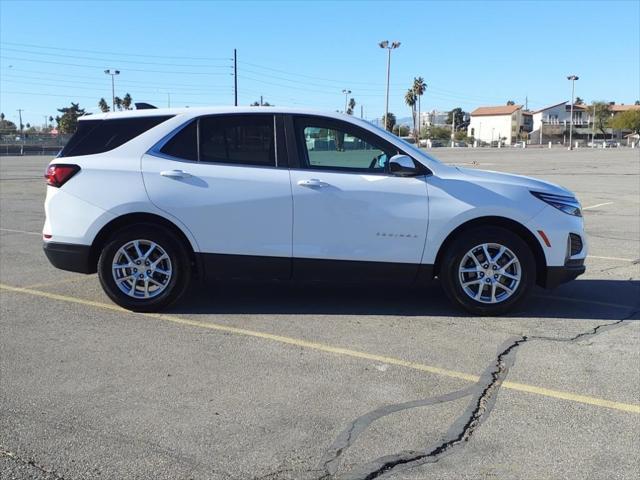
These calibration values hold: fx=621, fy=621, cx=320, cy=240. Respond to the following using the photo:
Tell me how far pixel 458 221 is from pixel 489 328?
97 centimetres

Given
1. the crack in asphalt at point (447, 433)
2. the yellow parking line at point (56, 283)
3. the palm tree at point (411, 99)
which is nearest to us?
the crack in asphalt at point (447, 433)

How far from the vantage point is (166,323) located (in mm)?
5461

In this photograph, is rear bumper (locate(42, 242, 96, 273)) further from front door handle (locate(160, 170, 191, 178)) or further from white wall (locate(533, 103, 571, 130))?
white wall (locate(533, 103, 571, 130))

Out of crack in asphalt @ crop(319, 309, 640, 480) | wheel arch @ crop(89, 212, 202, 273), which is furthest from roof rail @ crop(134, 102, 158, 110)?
crack in asphalt @ crop(319, 309, 640, 480)

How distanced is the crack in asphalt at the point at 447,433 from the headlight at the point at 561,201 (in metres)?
1.54

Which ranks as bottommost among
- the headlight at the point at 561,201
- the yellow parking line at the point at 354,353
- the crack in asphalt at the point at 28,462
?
the crack in asphalt at the point at 28,462

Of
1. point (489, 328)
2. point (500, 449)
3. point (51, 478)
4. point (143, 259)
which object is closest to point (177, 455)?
point (51, 478)

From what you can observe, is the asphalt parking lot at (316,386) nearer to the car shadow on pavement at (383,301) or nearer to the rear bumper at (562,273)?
the car shadow on pavement at (383,301)

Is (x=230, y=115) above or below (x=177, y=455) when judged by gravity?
above

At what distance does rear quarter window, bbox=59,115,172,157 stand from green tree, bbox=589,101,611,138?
515 ft

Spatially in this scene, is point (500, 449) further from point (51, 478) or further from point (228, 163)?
point (228, 163)

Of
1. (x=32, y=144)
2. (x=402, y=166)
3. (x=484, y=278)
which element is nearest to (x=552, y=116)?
(x=32, y=144)

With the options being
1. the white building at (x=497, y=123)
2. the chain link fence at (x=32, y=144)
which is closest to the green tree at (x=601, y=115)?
the white building at (x=497, y=123)

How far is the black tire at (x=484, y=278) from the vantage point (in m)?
5.55
